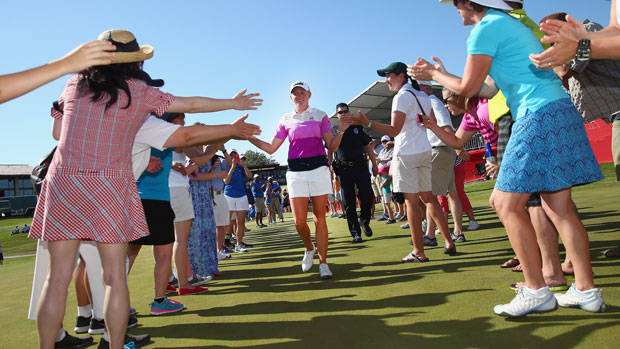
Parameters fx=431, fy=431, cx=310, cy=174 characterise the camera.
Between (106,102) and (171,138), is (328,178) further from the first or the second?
(106,102)

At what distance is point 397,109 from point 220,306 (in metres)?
2.95

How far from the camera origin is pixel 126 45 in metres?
2.50

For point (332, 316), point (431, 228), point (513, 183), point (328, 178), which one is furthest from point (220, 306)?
point (431, 228)

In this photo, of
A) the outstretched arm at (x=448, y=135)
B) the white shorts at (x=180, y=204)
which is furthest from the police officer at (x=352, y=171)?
the outstretched arm at (x=448, y=135)

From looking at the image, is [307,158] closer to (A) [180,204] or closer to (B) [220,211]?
(A) [180,204]

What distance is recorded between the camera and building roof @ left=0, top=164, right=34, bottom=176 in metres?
60.7

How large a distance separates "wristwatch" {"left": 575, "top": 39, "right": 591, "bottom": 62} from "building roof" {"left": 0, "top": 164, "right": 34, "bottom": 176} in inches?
2816

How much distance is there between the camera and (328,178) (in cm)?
511

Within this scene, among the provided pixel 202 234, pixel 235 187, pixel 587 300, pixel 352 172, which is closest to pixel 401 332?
pixel 587 300

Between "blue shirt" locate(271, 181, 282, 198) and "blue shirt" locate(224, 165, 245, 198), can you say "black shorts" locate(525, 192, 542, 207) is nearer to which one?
"blue shirt" locate(224, 165, 245, 198)

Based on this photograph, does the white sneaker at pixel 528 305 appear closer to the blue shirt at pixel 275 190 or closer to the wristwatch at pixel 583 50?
the wristwatch at pixel 583 50

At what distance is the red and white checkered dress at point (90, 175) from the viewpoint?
2242 mm

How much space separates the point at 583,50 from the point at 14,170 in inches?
3010

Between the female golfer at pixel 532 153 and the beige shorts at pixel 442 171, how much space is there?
3.68m
